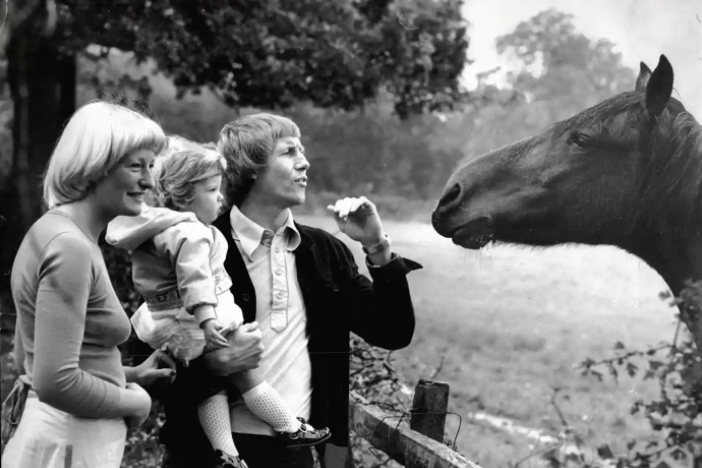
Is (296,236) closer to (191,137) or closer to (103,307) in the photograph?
(191,137)

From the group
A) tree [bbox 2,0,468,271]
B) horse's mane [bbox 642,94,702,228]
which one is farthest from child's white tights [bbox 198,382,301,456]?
horse's mane [bbox 642,94,702,228]

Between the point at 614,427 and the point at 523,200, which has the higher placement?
the point at 523,200

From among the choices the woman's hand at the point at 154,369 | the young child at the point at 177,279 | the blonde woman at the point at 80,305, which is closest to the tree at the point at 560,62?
the young child at the point at 177,279

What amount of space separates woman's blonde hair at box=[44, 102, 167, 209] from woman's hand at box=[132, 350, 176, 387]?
2.16ft

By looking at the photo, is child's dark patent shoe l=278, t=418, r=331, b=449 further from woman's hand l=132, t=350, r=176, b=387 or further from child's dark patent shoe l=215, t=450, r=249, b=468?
woman's hand l=132, t=350, r=176, b=387

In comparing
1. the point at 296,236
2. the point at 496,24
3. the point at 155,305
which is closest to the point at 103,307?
the point at 155,305

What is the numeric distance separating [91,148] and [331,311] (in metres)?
1.04

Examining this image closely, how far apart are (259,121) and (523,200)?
101 cm

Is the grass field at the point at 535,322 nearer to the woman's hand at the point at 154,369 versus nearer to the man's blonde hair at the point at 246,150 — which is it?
the man's blonde hair at the point at 246,150

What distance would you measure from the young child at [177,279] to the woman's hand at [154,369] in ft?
0.11

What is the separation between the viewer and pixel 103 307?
82.4 inches

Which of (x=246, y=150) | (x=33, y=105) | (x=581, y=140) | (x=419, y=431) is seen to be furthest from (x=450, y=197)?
(x=33, y=105)

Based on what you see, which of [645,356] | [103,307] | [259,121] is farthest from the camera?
[645,356]

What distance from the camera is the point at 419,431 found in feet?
10.6
